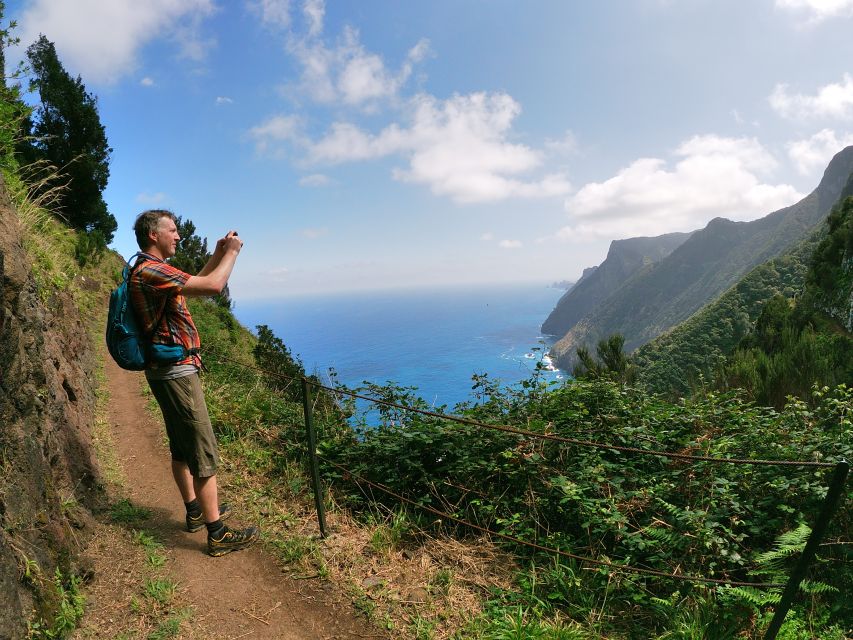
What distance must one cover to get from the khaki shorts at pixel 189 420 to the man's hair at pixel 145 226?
924mm

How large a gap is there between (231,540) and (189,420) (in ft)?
3.34

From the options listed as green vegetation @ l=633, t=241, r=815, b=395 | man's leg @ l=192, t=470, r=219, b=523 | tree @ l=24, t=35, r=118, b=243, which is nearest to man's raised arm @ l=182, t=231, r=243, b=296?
man's leg @ l=192, t=470, r=219, b=523

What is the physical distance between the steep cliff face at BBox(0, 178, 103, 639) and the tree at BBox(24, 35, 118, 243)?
21354 mm

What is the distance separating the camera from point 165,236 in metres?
2.92

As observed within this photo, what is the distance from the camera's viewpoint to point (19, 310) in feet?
8.65

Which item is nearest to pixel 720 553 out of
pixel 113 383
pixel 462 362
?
pixel 113 383

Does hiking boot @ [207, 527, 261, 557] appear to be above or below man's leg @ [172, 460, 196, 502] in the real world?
below

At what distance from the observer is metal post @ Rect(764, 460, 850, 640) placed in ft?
5.61

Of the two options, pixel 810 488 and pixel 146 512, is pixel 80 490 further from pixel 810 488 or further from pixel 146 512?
pixel 810 488

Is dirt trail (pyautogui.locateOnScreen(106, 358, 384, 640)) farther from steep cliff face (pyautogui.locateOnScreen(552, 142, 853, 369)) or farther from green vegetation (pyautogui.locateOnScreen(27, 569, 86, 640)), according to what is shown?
steep cliff face (pyautogui.locateOnScreen(552, 142, 853, 369))

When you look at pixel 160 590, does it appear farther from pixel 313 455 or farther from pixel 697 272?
pixel 697 272

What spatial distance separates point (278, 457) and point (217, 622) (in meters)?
2.33

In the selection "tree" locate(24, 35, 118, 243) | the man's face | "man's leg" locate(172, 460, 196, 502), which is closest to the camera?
the man's face

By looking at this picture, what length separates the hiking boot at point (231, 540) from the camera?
3.19 metres
